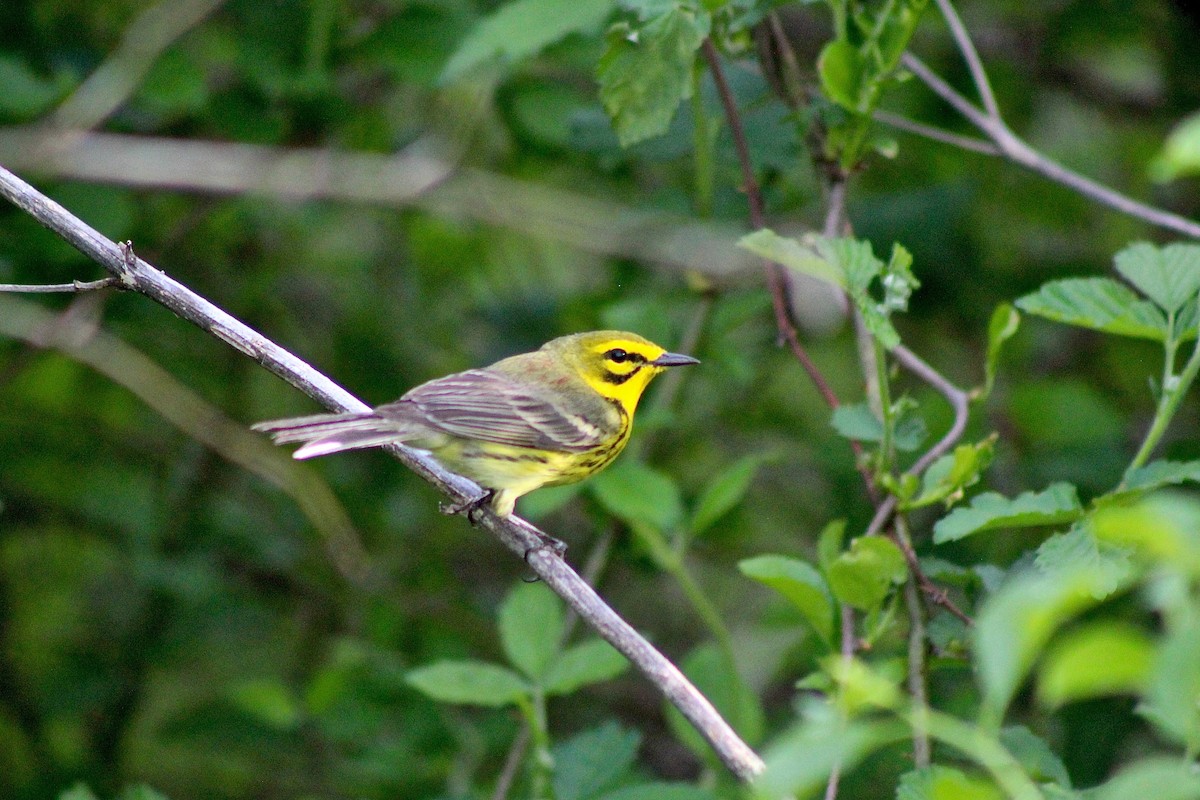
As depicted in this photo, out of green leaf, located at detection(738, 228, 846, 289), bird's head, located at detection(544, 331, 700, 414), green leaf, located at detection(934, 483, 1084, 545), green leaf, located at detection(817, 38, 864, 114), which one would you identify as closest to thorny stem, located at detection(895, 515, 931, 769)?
green leaf, located at detection(934, 483, 1084, 545)

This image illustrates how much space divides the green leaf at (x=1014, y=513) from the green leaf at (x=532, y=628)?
1209 millimetres

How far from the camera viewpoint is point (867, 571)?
96.4 inches

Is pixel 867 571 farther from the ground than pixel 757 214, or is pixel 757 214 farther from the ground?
pixel 757 214

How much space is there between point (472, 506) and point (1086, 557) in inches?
66.6

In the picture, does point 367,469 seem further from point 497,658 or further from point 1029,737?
point 1029,737

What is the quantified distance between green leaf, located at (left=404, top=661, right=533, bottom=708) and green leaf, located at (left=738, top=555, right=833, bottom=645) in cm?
81

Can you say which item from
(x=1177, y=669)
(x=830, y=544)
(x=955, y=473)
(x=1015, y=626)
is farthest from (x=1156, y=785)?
(x=830, y=544)

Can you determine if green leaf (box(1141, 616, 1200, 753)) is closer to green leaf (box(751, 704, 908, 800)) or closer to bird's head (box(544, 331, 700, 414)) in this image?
green leaf (box(751, 704, 908, 800))

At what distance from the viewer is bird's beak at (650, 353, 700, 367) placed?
393 centimetres

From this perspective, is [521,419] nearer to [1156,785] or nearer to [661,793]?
[661,793]

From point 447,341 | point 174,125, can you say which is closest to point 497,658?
point 447,341

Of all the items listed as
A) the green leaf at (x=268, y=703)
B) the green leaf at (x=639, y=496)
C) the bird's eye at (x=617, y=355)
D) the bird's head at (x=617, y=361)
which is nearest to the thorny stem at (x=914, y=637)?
the green leaf at (x=639, y=496)

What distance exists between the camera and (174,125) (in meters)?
4.86

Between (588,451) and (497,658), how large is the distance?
1.84m
